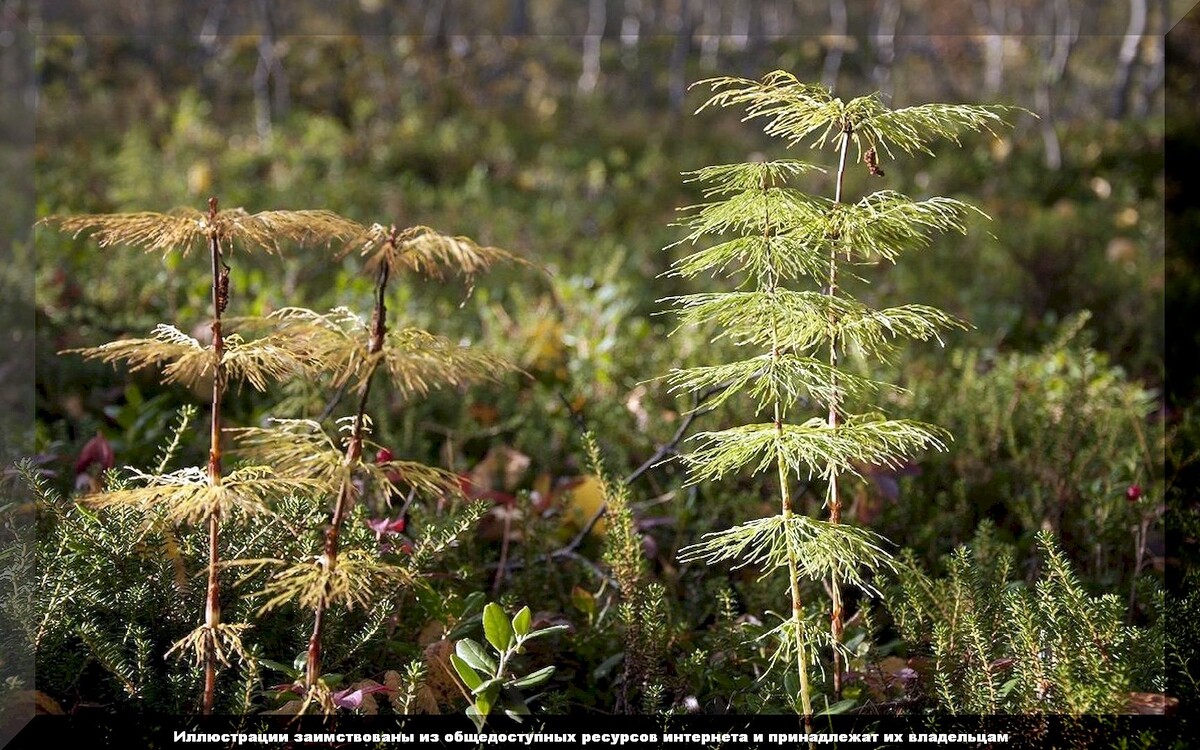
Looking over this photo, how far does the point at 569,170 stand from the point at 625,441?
20.3 ft

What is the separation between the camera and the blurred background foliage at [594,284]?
2.72 metres

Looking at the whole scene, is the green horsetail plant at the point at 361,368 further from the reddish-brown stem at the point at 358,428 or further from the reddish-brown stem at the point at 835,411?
the reddish-brown stem at the point at 835,411

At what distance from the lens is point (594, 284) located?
4.75 m

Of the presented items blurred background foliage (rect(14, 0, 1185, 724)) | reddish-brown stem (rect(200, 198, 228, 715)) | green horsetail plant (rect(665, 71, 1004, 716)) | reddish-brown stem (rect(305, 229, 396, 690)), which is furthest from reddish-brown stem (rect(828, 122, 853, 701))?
reddish-brown stem (rect(200, 198, 228, 715))

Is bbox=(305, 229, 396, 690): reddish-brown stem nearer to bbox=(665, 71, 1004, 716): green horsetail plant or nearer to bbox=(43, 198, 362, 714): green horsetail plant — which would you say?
bbox=(43, 198, 362, 714): green horsetail plant

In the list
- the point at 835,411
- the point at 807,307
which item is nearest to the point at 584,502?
the point at 835,411

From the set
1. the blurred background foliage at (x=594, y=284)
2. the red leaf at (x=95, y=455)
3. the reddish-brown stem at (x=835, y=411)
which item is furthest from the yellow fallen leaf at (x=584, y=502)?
the red leaf at (x=95, y=455)

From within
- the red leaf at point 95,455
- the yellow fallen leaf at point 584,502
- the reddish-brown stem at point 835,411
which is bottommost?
the yellow fallen leaf at point 584,502

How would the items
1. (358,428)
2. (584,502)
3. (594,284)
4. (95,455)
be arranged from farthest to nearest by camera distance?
(594,284) < (584,502) < (95,455) < (358,428)

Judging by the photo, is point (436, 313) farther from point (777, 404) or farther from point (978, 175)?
point (978, 175)

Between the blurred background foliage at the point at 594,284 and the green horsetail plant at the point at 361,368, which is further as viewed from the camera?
the blurred background foliage at the point at 594,284

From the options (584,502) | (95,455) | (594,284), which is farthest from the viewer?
(594,284)

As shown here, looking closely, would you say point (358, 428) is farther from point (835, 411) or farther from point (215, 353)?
point (835, 411)

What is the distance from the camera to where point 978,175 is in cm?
923
